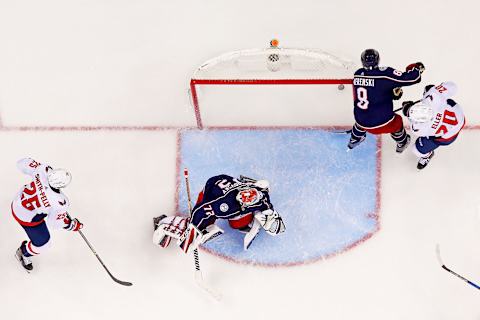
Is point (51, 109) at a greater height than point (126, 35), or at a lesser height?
lesser

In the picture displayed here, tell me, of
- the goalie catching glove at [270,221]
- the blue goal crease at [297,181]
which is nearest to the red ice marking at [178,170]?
the blue goal crease at [297,181]

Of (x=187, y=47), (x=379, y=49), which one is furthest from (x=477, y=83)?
(x=187, y=47)

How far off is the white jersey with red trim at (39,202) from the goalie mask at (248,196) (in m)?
1.32

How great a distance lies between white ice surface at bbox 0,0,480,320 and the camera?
5.36 m

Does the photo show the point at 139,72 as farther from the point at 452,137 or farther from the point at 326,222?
the point at 452,137

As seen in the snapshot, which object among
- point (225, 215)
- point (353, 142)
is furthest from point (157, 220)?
point (353, 142)

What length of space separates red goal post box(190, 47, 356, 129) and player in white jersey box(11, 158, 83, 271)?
130cm

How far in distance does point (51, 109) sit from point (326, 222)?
2.68 metres

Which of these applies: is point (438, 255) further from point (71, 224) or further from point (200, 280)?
point (71, 224)

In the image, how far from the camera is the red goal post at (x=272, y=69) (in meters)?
5.03

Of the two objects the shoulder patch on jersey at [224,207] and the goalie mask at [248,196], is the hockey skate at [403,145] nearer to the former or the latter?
the goalie mask at [248,196]

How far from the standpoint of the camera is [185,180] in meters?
5.57

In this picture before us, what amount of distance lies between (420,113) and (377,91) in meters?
0.38

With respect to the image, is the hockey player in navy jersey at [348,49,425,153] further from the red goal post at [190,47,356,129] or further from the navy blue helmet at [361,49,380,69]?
the red goal post at [190,47,356,129]
